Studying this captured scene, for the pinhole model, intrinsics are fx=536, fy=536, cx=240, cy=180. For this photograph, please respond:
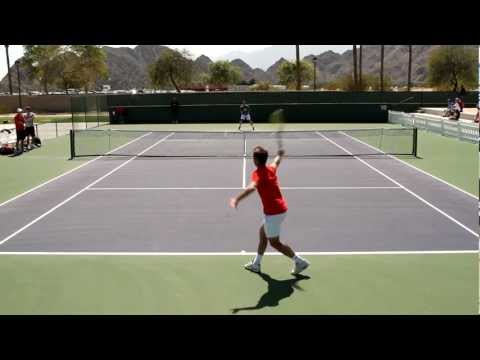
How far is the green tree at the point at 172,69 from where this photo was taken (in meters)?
87.3

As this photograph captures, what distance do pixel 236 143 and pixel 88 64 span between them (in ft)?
202

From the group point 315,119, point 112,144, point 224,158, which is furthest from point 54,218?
point 315,119

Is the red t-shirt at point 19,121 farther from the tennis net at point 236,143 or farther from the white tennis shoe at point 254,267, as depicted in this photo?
the white tennis shoe at point 254,267

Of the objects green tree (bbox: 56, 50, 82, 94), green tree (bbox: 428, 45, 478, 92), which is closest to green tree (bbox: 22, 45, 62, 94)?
green tree (bbox: 56, 50, 82, 94)

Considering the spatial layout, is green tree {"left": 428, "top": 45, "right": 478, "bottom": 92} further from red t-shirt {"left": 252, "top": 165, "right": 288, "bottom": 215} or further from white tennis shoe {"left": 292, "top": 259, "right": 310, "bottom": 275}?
red t-shirt {"left": 252, "top": 165, "right": 288, "bottom": 215}

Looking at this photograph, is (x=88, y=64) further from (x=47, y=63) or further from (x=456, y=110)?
(x=456, y=110)

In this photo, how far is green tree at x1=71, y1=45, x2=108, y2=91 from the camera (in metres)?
77.5

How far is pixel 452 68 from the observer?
3000 inches

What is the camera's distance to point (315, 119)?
39938 mm

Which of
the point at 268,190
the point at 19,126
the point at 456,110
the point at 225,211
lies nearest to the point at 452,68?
the point at 456,110

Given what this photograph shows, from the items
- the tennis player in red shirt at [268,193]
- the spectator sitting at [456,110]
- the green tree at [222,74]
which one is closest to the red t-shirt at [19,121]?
the tennis player in red shirt at [268,193]

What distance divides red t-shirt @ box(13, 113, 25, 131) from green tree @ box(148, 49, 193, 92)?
66.2 meters

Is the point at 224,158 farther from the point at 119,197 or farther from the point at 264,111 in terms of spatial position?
the point at 264,111
